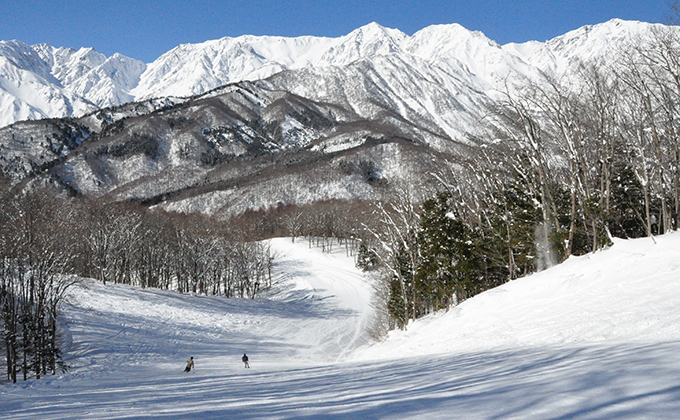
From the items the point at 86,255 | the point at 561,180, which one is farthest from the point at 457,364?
the point at 86,255

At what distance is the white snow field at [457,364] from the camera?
5219mm

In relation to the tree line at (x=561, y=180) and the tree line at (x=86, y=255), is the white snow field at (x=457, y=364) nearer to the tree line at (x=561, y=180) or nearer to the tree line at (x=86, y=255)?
the tree line at (x=86, y=255)

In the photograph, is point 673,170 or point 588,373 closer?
point 588,373

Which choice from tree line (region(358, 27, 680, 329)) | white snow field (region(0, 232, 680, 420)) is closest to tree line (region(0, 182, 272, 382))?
white snow field (region(0, 232, 680, 420))

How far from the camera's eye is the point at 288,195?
17975cm

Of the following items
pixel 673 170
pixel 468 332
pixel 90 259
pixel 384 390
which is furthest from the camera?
pixel 90 259

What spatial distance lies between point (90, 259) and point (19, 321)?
132ft

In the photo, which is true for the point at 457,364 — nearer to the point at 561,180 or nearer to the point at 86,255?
the point at 561,180

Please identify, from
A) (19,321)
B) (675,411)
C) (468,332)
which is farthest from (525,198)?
(19,321)

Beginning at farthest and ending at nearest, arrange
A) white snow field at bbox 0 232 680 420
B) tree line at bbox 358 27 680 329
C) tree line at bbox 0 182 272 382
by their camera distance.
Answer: tree line at bbox 0 182 272 382
tree line at bbox 358 27 680 329
white snow field at bbox 0 232 680 420

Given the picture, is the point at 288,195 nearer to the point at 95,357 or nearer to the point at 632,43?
the point at 95,357

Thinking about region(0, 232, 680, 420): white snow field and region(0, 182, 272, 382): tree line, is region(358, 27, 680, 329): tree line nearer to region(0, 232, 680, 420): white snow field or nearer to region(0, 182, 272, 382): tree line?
region(0, 232, 680, 420): white snow field

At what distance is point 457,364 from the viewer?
9422 millimetres

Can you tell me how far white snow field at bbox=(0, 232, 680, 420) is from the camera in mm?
5219
